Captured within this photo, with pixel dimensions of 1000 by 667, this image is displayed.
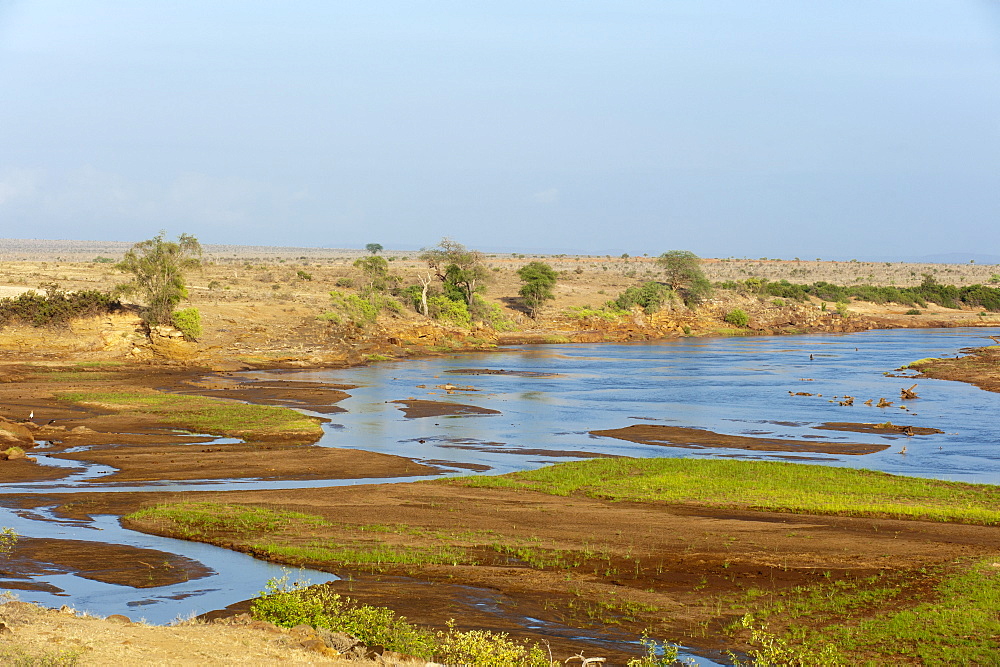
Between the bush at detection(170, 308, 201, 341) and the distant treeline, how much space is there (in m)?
71.7

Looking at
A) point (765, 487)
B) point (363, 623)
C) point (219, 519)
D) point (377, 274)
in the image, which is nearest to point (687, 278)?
point (377, 274)

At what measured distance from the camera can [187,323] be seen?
59.2m

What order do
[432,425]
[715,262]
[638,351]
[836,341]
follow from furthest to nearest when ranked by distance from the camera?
[715,262] < [836,341] < [638,351] < [432,425]

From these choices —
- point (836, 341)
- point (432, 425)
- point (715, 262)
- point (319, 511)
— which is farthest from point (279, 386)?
point (715, 262)

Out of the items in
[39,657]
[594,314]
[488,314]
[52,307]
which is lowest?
[39,657]

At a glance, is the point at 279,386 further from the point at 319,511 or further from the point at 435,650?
the point at 435,650

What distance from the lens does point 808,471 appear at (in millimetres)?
27719

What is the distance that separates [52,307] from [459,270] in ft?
128

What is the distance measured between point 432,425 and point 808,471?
1672 centimetres

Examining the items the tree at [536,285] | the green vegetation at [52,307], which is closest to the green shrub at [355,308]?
the green vegetation at [52,307]

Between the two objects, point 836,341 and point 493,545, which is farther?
point 836,341

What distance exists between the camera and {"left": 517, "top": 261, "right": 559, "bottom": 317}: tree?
9512cm

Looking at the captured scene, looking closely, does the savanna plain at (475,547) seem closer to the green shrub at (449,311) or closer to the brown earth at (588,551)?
the brown earth at (588,551)

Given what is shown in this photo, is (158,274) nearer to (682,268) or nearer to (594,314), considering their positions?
(594,314)
